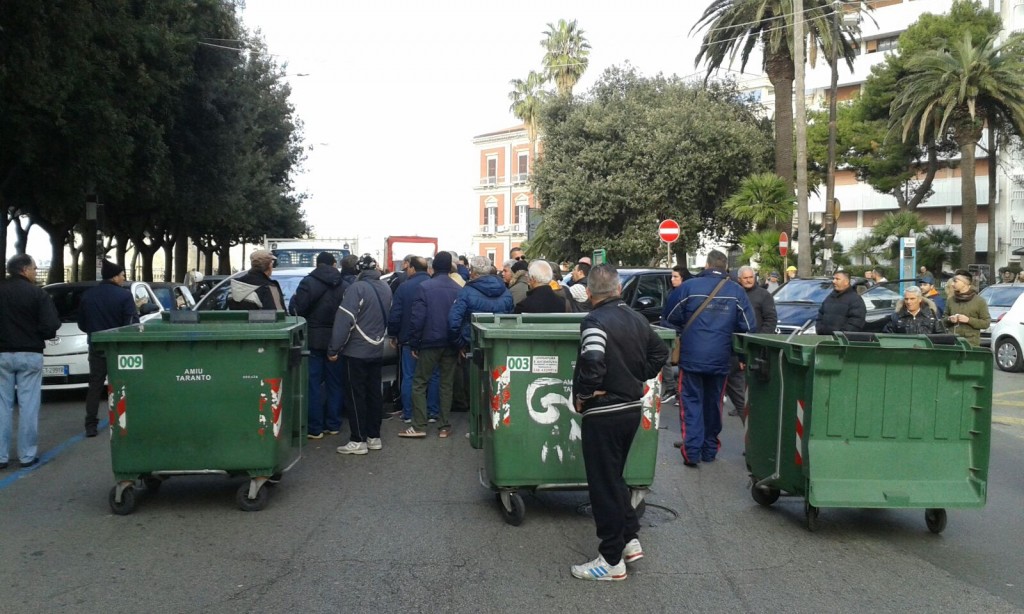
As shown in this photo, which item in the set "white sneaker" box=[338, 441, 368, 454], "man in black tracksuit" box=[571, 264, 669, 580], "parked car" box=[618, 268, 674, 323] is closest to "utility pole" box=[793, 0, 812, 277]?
"parked car" box=[618, 268, 674, 323]

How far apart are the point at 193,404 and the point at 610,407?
317 cm

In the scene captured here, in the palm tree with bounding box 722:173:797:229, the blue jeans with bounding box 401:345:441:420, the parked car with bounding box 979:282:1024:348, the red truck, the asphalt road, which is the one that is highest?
the palm tree with bounding box 722:173:797:229

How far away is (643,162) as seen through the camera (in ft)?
118

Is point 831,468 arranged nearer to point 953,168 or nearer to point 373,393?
point 373,393

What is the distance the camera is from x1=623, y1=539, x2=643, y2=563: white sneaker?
5793 millimetres

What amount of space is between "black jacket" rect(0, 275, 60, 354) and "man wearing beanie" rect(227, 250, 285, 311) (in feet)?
5.54

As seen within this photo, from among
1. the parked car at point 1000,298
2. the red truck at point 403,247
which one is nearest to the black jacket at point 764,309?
the parked car at point 1000,298

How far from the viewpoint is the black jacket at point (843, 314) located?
452 inches

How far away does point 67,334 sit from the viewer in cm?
1289

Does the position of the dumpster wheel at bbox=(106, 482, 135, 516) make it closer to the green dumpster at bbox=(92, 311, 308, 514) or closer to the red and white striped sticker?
the green dumpster at bbox=(92, 311, 308, 514)

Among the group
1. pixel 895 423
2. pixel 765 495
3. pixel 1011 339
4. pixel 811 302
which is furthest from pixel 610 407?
pixel 1011 339

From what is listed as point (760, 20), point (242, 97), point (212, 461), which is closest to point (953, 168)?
point (760, 20)

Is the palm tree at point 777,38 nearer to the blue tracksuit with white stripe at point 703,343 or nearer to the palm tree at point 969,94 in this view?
the palm tree at point 969,94

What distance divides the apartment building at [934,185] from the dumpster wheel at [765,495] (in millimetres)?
43539
